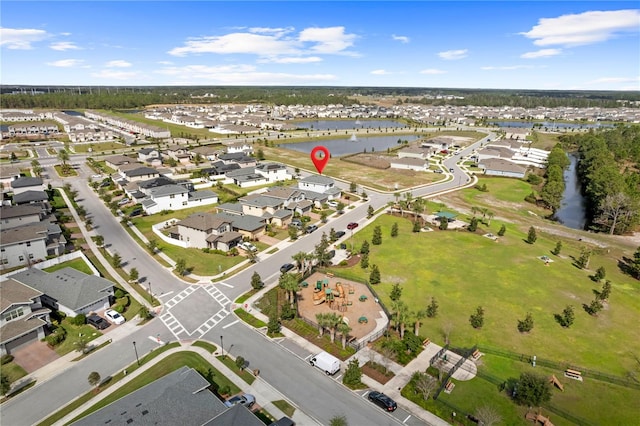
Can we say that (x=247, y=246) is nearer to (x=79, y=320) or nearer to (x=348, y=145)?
(x=79, y=320)

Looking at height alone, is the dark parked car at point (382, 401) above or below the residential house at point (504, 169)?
below

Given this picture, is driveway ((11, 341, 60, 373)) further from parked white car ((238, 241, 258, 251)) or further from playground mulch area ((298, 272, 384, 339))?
parked white car ((238, 241, 258, 251))

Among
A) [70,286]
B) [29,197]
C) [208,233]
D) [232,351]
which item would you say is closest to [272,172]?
[208,233]

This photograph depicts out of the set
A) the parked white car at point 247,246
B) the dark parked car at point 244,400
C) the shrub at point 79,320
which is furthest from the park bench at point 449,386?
the shrub at point 79,320

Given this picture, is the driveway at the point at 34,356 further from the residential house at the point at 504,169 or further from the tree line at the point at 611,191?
the residential house at the point at 504,169

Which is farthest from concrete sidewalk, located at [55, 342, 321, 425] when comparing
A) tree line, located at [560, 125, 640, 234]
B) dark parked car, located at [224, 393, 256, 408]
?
tree line, located at [560, 125, 640, 234]

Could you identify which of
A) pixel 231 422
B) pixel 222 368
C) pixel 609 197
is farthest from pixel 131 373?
pixel 609 197
